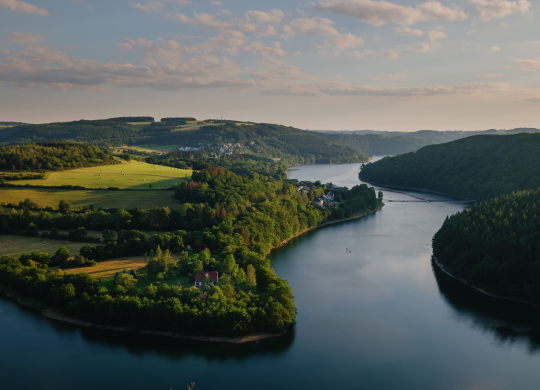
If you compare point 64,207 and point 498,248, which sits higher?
point 64,207

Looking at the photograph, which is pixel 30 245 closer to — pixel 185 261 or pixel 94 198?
pixel 94 198

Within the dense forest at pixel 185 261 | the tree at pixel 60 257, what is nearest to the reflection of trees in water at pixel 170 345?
the dense forest at pixel 185 261

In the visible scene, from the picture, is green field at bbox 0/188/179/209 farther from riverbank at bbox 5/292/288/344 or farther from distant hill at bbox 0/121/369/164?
distant hill at bbox 0/121/369/164

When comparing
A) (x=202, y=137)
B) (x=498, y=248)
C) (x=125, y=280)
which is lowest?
(x=125, y=280)

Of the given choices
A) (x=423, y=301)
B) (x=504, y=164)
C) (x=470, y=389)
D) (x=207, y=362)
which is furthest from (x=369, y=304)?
(x=504, y=164)

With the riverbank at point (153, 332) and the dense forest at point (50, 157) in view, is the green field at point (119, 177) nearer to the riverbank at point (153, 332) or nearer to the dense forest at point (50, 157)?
the dense forest at point (50, 157)

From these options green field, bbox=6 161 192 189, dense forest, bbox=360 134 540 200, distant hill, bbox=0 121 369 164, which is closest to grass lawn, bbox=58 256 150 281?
green field, bbox=6 161 192 189

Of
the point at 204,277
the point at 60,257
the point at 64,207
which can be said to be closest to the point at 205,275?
the point at 204,277

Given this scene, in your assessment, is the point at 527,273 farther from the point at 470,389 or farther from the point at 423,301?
the point at 470,389
